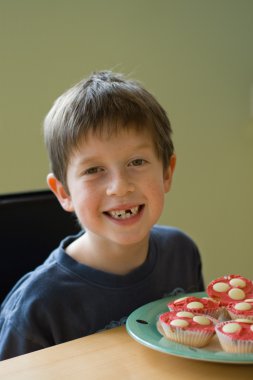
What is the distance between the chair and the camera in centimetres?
132

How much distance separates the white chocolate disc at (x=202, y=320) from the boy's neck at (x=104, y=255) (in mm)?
343

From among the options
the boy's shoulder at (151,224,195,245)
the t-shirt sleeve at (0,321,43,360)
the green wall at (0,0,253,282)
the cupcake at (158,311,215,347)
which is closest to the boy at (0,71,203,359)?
the t-shirt sleeve at (0,321,43,360)

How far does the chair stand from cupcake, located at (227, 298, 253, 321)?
1.83 ft

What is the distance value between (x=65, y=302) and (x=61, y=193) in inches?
10.6

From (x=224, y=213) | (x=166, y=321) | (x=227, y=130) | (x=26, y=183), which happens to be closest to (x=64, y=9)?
(x=26, y=183)

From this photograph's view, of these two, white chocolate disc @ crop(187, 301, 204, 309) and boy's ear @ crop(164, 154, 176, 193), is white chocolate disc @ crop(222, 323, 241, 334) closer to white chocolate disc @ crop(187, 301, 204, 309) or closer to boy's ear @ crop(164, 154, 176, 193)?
white chocolate disc @ crop(187, 301, 204, 309)

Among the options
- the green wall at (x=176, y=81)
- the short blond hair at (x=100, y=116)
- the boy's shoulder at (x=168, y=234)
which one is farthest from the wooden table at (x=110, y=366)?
the green wall at (x=176, y=81)

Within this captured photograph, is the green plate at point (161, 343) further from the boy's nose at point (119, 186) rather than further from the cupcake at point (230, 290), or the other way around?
the boy's nose at point (119, 186)

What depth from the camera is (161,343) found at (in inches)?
35.3

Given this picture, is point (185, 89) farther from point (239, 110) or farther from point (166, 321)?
point (166, 321)

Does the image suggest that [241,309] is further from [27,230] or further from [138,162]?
[27,230]

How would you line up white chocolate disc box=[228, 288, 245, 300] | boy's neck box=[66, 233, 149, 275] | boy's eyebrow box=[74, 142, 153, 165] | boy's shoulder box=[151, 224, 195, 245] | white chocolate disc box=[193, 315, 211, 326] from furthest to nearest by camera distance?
boy's shoulder box=[151, 224, 195, 245]
boy's neck box=[66, 233, 149, 275]
boy's eyebrow box=[74, 142, 153, 165]
white chocolate disc box=[228, 288, 245, 300]
white chocolate disc box=[193, 315, 211, 326]

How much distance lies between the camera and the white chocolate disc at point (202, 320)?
3.06ft

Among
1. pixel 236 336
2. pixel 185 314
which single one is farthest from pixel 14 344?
pixel 236 336
